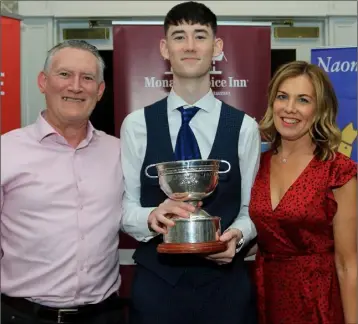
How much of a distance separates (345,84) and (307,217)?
181cm

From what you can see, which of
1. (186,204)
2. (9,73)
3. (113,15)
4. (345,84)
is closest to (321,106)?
(186,204)

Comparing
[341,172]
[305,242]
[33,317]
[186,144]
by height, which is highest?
[186,144]

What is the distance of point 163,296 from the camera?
200 centimetres

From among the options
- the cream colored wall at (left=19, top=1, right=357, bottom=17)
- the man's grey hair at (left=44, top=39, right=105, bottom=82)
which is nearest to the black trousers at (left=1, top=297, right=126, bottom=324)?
the man's grey hair at (left=44, top=39, right=105, bottom=82)

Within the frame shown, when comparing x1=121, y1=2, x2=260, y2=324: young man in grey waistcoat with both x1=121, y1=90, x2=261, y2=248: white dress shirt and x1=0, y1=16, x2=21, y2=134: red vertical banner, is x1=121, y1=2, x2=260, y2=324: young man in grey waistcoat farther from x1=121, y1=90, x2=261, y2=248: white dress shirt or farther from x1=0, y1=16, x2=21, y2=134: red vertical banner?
x1=0, y1=16, x2=21, y2=134: red vertical banner

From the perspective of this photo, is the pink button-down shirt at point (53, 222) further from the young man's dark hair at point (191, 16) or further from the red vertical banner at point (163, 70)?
the red vertical banner at point (163, 70)

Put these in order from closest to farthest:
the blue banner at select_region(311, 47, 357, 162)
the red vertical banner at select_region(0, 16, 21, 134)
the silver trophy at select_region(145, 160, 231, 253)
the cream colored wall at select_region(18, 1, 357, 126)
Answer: the silver trophy at select_region(145, 160, 231, 253)
the red vertical banner at select_region(0, 16, 21, 134)
the blue banner at select_region(311, 47, 357, 162)
the cream colored wall at select_region(18, 1, 357, 126)

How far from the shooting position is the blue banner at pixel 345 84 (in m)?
3.60

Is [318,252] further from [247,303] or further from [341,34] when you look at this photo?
[341,34]

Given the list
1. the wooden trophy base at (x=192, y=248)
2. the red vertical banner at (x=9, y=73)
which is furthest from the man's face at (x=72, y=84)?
the red vertical banner at (x=9, y=73)

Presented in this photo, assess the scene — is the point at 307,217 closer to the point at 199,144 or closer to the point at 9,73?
the point at 199,144

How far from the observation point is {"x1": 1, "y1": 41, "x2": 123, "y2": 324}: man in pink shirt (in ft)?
6.52

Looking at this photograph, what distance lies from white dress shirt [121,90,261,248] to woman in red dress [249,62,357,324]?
65 mm

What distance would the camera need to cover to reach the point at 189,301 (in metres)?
1.99
